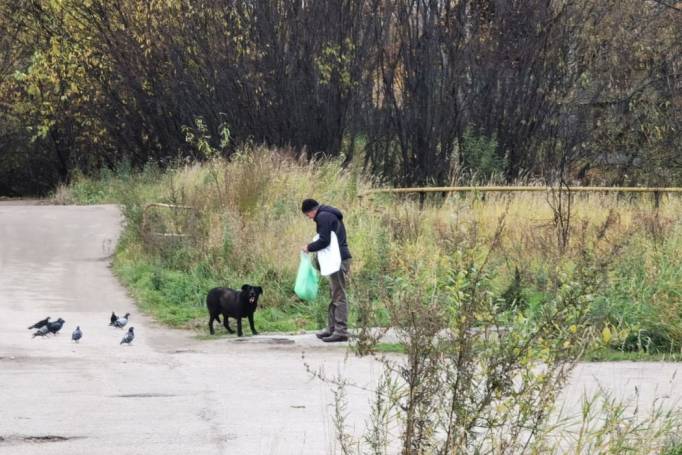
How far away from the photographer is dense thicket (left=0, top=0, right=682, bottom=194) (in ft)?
92.5

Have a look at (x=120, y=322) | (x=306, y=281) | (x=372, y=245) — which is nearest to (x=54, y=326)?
(x=120, y=322)

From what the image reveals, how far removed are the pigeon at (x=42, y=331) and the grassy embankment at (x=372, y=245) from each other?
1984 millimetres

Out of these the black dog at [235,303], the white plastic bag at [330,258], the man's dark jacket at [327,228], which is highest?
the man's dark jacket at [327,228]

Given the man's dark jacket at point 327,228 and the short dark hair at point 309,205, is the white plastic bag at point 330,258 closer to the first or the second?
the man's dark jacket at point 327,228

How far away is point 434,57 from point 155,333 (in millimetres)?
14967

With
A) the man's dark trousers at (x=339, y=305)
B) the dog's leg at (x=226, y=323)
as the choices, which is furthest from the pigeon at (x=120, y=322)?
the man's dark trousers at (x=339, y=305)

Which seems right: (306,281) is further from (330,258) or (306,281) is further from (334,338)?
Answer: (334,338)

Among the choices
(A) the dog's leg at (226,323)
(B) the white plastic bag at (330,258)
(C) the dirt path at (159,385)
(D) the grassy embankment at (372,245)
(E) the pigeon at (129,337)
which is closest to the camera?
(C) the dirt path at (159,385)

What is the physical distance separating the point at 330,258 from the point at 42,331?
126 inches

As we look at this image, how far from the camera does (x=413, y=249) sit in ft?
54.8

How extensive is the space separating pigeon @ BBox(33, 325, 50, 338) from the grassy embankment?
1.98 metres

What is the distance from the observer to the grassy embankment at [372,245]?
13883 mm

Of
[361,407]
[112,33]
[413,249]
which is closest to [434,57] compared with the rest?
[112,33]

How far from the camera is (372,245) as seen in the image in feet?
56.1
